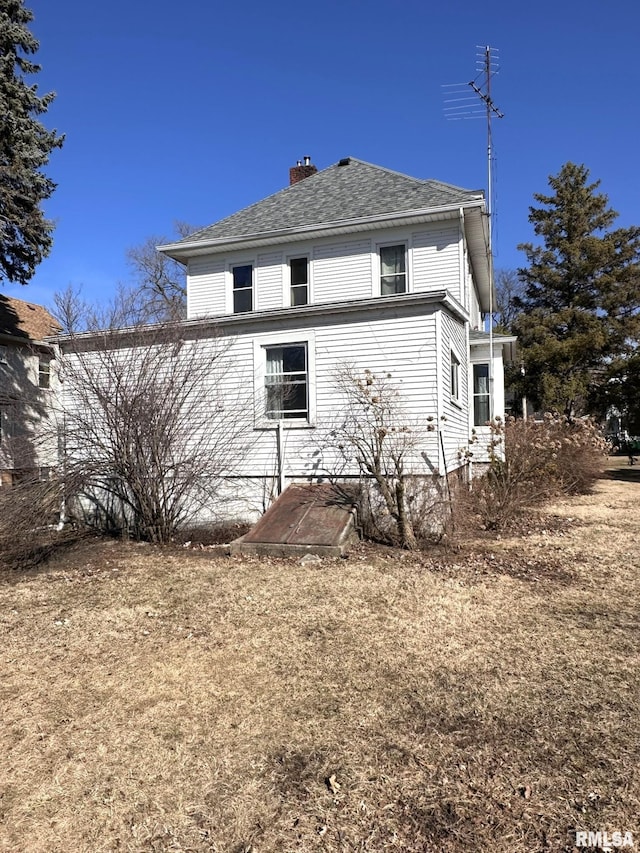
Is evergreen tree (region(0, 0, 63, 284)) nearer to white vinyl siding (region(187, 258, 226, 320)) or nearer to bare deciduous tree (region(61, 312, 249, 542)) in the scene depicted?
white vinyl siding (region(187, 258, 226, 320))

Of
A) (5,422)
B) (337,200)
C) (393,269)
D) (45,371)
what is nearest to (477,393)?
(393,269)

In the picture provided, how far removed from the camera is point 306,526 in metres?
8.38

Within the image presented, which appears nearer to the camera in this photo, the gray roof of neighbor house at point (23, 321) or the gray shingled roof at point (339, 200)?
the gray shingled roof at point (339, 200)

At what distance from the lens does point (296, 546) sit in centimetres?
783

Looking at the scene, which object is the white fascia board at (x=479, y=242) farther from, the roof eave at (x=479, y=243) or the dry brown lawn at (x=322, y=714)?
the dry brown lawn at (x=322, y=714)

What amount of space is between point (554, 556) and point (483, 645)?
141 inches

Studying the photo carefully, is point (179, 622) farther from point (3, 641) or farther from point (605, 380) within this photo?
point (605, 380)

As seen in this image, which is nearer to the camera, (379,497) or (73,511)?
(379,497)

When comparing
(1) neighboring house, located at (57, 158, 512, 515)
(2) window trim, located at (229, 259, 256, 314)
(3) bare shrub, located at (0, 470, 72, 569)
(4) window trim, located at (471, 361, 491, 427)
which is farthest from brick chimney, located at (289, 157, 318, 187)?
(3) bare shrub, located at (0, 470, 72, 569)

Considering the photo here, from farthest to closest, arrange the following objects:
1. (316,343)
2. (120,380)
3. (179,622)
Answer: (316,343), (120,380), (179,622)

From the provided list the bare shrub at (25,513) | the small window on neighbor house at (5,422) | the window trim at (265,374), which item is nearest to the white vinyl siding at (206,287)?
the window trim at (265,374)

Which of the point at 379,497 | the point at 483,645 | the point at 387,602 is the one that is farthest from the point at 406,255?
the point at 483,645

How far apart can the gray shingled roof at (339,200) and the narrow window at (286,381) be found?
5.47 metres

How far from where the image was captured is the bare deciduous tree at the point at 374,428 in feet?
29.4
